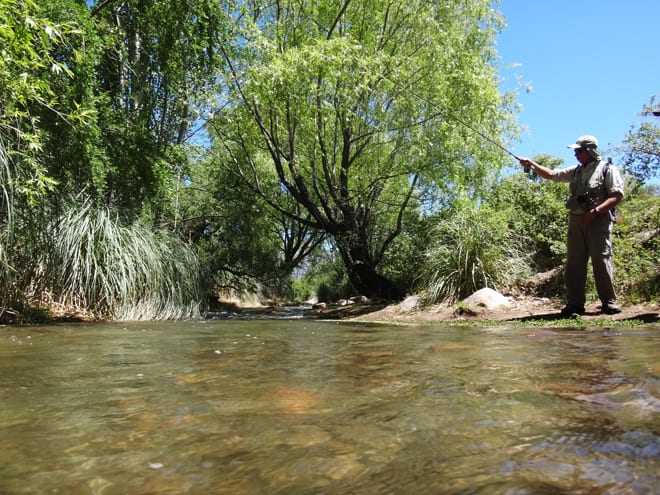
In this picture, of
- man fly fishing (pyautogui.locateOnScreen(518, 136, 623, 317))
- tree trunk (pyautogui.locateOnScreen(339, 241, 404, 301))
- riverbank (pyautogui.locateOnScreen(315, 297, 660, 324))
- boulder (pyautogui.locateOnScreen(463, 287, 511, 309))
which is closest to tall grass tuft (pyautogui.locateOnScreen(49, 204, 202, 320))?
riverbank (pyautogui.locateOnScreen(315, 297, 660, 324))

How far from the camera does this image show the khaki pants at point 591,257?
5.67 metres

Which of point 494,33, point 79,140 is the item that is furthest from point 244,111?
point 494,33

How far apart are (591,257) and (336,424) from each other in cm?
505

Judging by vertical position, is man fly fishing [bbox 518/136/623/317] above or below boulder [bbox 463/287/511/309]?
above

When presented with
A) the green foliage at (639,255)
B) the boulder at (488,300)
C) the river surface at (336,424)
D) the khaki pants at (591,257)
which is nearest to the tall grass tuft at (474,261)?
the boulder at (488,300)

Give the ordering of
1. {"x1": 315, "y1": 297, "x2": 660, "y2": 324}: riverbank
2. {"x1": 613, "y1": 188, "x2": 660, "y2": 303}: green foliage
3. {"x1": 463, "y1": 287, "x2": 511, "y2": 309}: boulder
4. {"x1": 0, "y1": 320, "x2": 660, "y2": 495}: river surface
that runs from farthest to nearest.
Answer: {"x1": 463, "y1": 287, "x2": 511, "y2": 309}: boulder, {"x1": 613, "y1": 188, "x2": 660, "y2": 303}: green foliage, {"x1": 315, "y1": 297, "x2": 660, "y2": 324}: riverbank, {"x1": 0, "y1": 320, "x2": 660, "y2": 495}: river surface

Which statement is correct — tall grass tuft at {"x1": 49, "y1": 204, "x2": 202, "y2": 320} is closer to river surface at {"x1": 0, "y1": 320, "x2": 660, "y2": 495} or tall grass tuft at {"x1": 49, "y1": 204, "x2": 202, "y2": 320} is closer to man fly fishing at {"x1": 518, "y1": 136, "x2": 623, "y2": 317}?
river surface at {"x1": 0, "y1": 320, "x2": 660, "y2": 495}

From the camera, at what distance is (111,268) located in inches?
311

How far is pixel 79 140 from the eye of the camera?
718 cm

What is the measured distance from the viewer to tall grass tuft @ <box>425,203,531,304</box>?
869cm

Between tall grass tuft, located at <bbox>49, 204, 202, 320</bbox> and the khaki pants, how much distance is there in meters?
6.55

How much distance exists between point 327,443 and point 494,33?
1239 cm

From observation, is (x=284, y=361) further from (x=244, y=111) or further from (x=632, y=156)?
(x=632, y=156)

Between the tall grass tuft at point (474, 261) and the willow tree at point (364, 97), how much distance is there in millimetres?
1912
